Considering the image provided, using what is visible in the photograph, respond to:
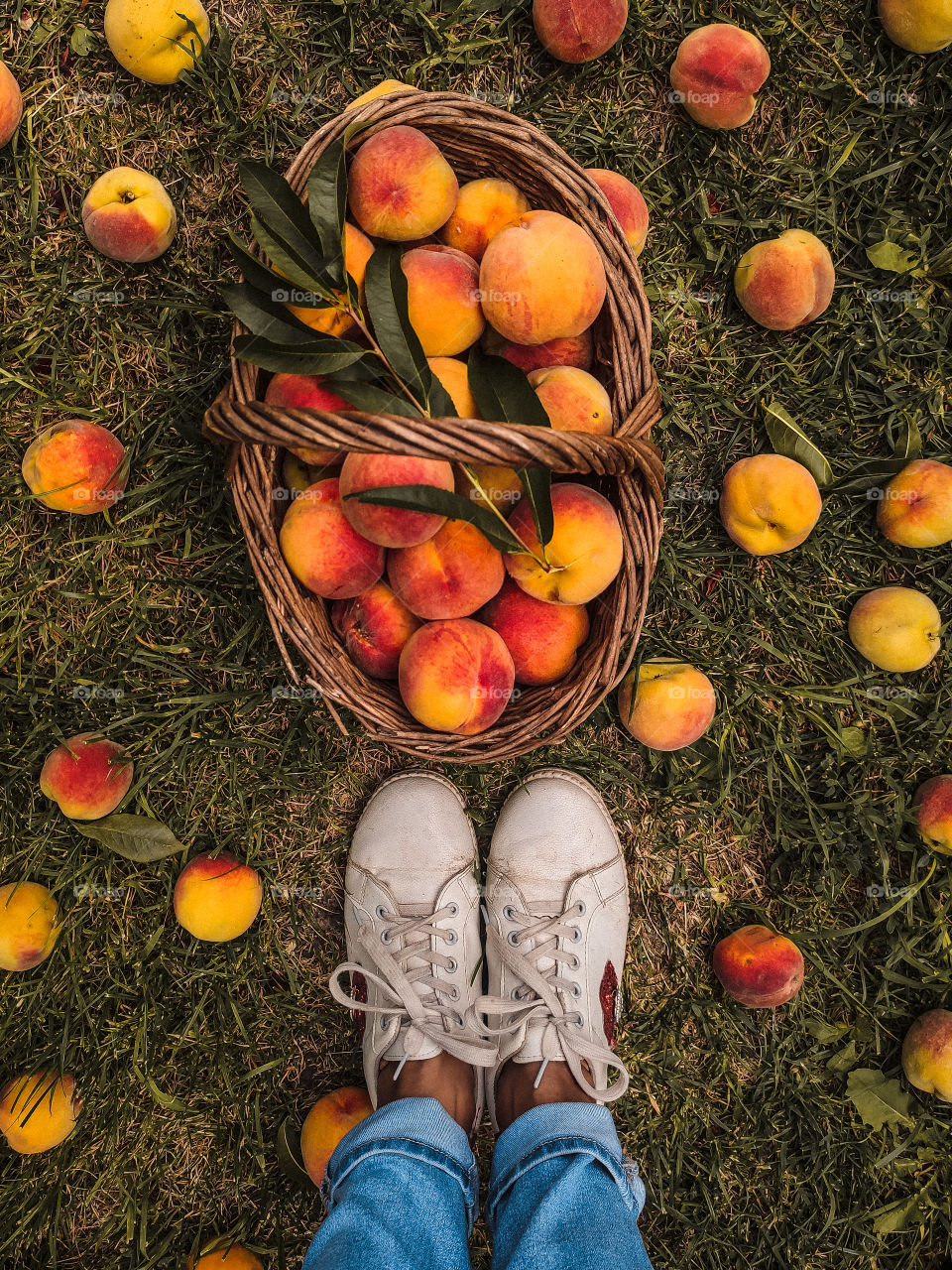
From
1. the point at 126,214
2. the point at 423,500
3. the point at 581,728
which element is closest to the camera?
the point at 423,500

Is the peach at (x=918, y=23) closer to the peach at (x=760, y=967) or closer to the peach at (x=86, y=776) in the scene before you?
the peach at (x=760, y=967)

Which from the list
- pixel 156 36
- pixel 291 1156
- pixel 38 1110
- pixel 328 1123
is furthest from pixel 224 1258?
pixel 156 36

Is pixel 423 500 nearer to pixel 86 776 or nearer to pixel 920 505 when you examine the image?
pixel 86 776

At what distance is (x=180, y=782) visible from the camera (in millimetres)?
1940

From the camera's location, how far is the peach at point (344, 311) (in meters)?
1.40

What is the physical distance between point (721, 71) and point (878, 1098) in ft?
7.96

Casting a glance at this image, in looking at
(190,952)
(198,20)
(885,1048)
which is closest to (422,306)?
(198,20)

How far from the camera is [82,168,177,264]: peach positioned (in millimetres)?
1654

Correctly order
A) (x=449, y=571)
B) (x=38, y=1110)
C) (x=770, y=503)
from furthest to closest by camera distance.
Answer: (x=38, y=1110) < (x=770, y=503) < (x=449, y=571)

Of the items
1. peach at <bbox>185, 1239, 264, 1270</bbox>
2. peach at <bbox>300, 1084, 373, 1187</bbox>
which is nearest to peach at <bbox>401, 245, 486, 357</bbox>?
peach at <bbox>300, 1084, 373, 1187</bbox>

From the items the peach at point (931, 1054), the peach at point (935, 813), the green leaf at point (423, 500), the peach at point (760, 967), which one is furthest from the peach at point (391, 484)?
the peach at point (931, 1054)

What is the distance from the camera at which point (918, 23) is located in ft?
5.97

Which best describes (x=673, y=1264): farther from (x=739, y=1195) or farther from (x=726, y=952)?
(x=726, y=952)

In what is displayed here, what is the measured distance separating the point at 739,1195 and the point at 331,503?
1.98 m
